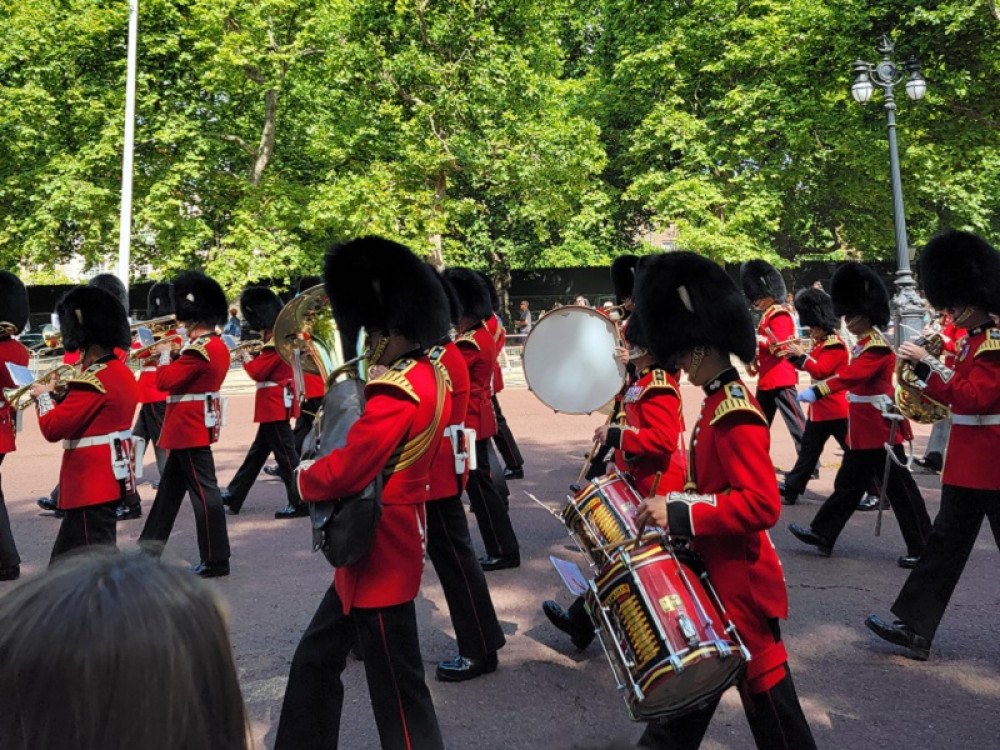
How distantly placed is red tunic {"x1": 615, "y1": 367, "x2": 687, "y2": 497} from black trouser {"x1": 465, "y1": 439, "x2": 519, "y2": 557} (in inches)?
58.1

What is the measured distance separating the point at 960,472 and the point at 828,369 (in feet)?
9.64

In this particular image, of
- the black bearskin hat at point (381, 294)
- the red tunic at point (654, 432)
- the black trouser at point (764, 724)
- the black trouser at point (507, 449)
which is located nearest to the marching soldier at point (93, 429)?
the black bearskin hat at point (381, 294)

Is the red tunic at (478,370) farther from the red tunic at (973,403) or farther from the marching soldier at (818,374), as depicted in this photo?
the red tunic at (973,403)

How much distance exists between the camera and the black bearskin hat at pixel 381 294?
3180 mm

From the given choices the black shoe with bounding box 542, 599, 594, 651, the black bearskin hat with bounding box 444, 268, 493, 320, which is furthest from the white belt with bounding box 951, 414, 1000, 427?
the black bearskin hat with bounding box 444, 268, 493, 320

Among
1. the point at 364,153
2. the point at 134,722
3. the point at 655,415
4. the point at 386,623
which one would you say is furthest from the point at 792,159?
the point at 134,722

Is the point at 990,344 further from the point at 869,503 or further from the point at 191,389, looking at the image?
the point at 191,389

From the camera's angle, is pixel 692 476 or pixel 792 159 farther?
pixel 792 159

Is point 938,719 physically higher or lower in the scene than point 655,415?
lower

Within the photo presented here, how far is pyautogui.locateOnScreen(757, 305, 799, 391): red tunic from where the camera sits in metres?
7.91

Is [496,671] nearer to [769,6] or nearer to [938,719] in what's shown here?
[938,719]

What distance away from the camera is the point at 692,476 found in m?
2.92

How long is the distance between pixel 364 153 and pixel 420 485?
2072 cm

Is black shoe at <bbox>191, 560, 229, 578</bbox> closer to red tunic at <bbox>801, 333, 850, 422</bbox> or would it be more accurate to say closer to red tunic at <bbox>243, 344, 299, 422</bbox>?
red tunic at <bbox>243, 344, 299, 422</bbox>
